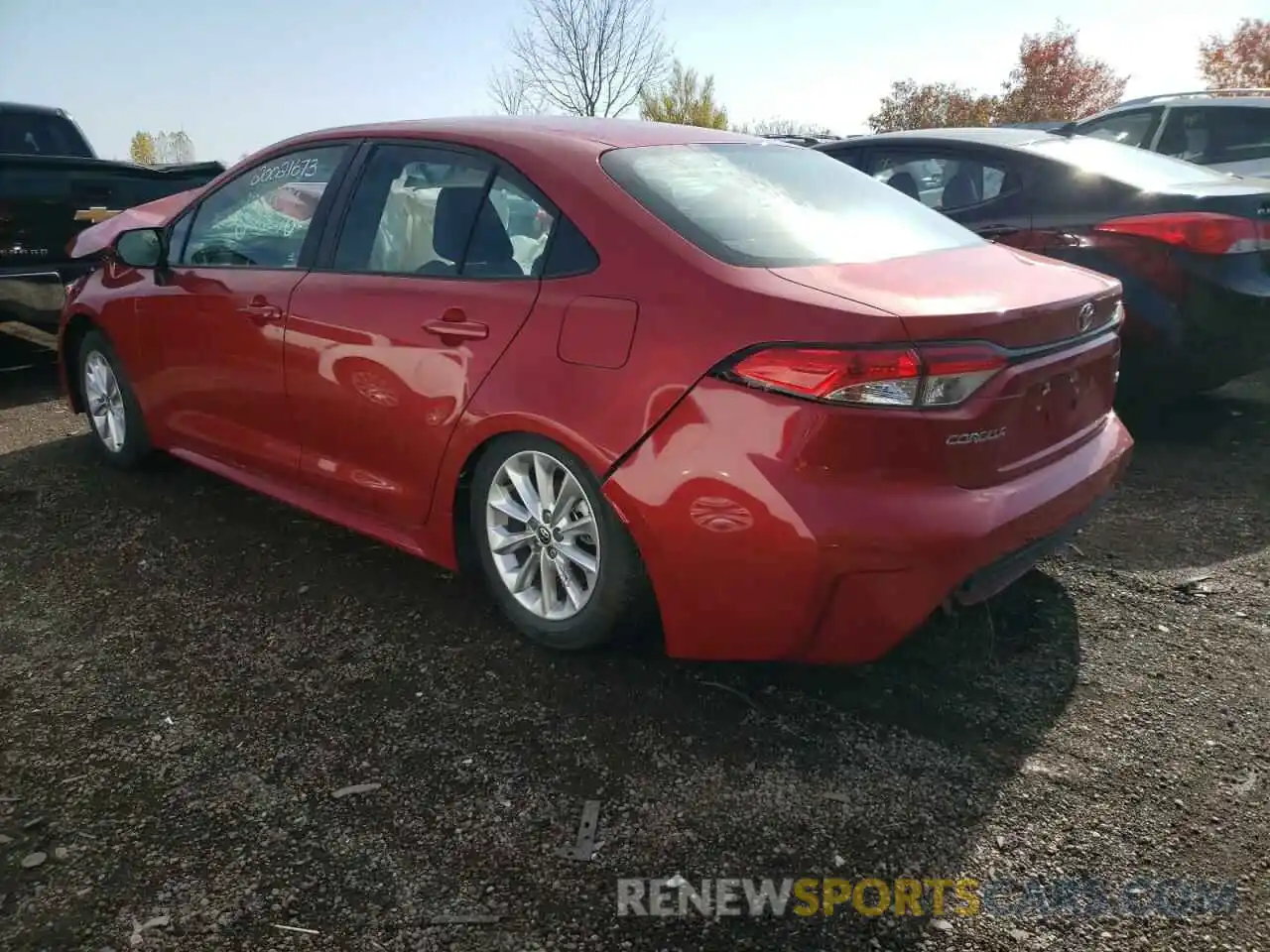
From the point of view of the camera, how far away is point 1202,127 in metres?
8.11

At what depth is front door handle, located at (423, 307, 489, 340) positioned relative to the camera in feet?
9.61

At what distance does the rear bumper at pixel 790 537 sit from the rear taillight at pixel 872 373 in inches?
2.8

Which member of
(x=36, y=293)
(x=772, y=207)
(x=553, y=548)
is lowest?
(x=553, y=548)

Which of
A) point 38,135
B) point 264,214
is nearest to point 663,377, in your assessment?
point 264,214

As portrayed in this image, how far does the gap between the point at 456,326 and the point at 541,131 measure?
27.2 inches

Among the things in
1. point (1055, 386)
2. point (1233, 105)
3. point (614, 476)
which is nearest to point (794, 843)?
point (614, 476)

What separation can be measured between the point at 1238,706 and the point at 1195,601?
0.66m

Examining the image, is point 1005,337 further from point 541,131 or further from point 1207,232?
point 1207,232

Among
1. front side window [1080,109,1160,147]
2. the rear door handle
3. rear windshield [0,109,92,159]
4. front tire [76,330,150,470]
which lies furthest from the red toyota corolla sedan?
rear windshield [0,109,92,159]

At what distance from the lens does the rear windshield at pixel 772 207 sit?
2715 mm

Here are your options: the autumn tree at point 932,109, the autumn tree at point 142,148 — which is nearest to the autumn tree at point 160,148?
the autumn tree at point 142,148

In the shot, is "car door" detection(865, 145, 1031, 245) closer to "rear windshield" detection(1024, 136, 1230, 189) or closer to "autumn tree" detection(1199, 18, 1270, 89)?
"rear windshield" detection(1024, 136, 1230, 189)

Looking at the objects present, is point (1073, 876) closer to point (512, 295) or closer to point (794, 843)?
point (794, 843)

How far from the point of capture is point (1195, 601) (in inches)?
131
